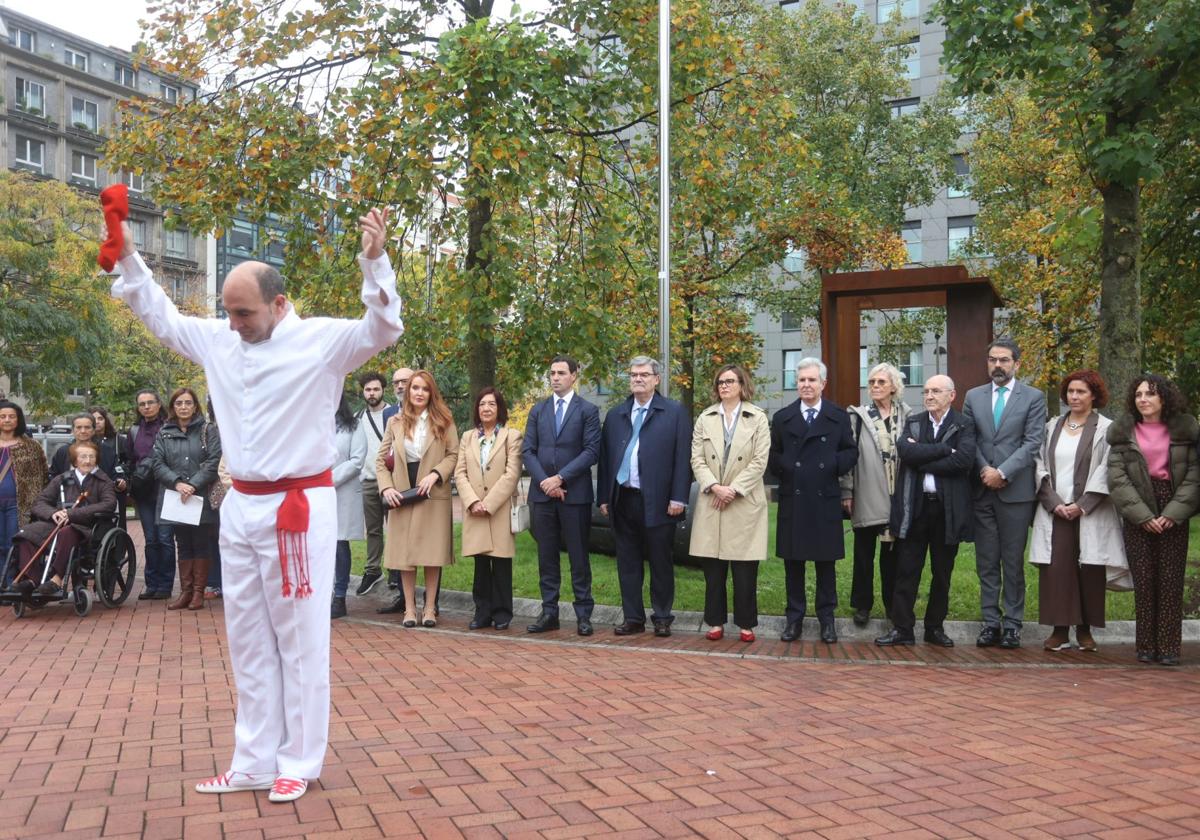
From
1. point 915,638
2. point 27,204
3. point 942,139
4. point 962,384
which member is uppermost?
point 942,139

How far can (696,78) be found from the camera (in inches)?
535

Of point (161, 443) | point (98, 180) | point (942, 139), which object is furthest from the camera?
point (98, 180)

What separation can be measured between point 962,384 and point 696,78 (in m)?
4.78

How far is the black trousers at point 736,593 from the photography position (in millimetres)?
8750

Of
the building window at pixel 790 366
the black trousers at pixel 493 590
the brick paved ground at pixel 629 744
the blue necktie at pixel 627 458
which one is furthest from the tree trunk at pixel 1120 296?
the building window at pixel 790 366

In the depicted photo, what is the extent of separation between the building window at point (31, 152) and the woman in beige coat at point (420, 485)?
5697 centimetres

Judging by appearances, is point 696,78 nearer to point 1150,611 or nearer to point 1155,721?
point 1150,611

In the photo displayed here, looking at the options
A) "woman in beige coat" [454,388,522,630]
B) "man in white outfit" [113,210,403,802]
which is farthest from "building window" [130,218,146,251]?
"man in white outfit" [113,210,403,802]

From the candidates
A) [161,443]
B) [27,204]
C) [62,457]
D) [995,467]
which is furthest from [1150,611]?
[27,204]

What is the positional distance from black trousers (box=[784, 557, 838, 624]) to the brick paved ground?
1.23 feet

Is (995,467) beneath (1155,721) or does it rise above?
above

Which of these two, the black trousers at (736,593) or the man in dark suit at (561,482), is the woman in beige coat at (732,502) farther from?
the man in dark suit at (561,482)

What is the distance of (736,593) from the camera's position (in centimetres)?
880

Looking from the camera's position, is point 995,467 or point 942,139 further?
point 942,139
